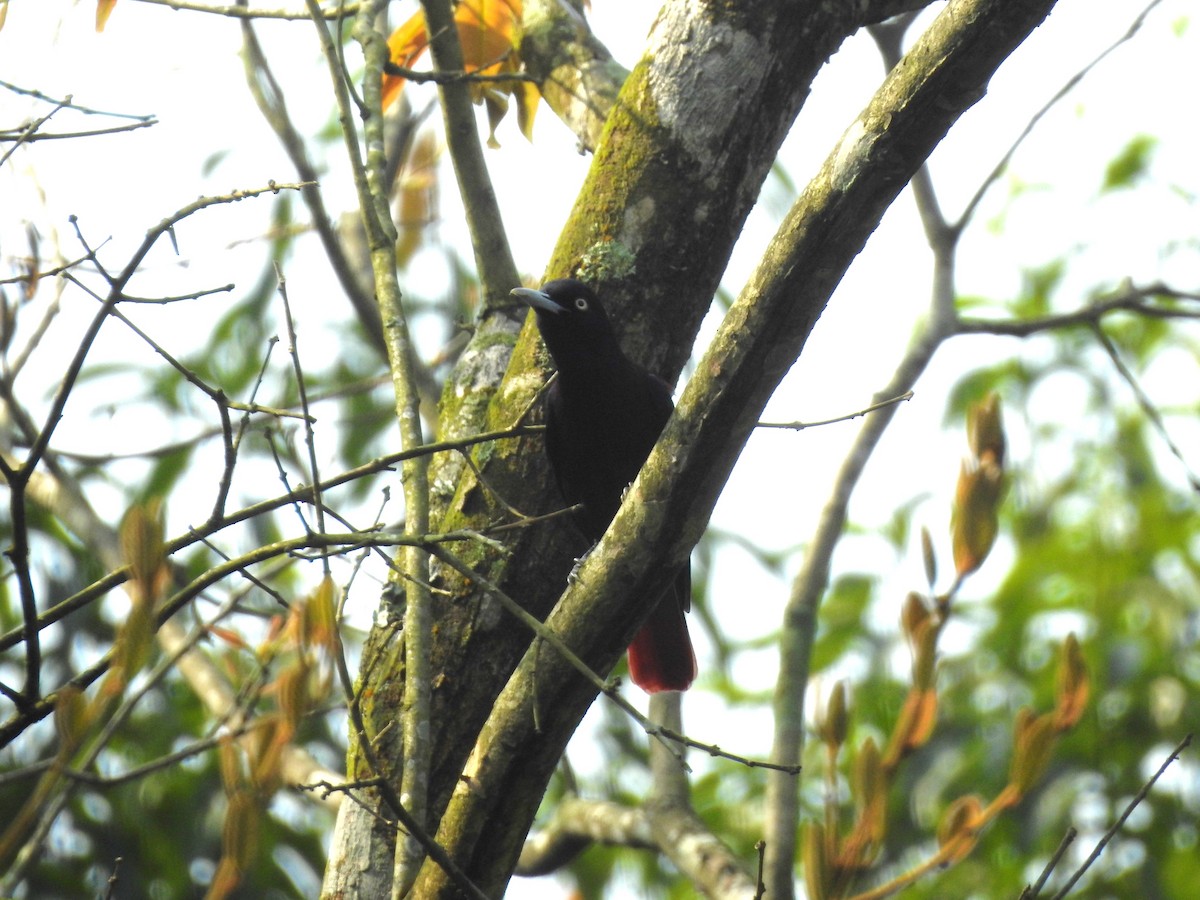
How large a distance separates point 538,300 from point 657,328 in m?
0.31

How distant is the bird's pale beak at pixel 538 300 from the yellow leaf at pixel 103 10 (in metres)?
1.29

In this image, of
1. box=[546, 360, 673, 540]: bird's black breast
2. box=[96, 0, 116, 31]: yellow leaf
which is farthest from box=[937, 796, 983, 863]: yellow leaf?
box=[96, 0, 116, 31]: yellow leaf

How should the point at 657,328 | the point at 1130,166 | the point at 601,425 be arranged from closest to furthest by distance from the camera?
1. the point at 657,328
2. the point at 601,425
3. the point at 1130,166

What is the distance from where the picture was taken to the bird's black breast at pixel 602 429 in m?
3.44

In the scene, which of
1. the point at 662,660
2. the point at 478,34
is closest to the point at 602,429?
the point at 662,660

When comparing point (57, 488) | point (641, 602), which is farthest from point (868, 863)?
point (57, 488)

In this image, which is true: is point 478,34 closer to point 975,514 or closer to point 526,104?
point 526,104

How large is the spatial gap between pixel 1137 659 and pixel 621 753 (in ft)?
8.07

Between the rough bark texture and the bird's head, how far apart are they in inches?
1.8

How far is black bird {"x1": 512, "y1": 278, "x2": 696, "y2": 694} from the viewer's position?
3076 mm

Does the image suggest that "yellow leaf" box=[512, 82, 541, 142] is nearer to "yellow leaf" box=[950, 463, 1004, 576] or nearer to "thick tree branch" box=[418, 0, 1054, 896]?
"thick tree branch" box=[418, 0, 1054, 896]

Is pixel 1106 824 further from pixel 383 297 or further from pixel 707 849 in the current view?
pixel 383 297

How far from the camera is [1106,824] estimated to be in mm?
4086

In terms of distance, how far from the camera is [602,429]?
3.68m
